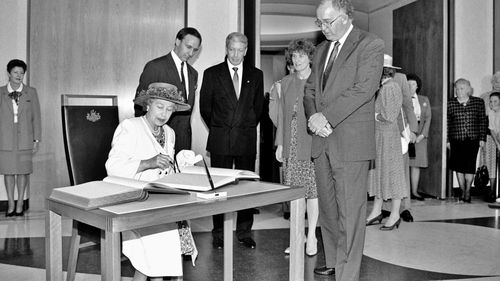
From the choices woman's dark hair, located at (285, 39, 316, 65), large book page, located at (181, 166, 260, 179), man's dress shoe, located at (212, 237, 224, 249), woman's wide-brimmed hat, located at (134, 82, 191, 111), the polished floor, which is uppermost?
woman's dark hair, located at (285, 39, 316, 65)

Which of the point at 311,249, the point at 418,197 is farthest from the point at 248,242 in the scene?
the point at 418,197

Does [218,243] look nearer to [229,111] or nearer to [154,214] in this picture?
[229,111]

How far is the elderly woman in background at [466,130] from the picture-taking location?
629cm

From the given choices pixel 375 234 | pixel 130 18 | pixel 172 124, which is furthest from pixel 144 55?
pixel 375 234

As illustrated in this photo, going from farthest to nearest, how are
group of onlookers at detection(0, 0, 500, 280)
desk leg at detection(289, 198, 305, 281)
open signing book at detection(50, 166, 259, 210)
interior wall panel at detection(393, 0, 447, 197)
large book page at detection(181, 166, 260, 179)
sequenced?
interior wall panel at detection(393, 0, 447, 197) → group of onlookers at detection(0, 0, 500, 280) → desk leg at detection(289, 198, 305, 281) → large book page at detection(181, 166, 260, 179) → open signing book at detection(50, 166, 259, 210)

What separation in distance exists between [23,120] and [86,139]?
9.39ft

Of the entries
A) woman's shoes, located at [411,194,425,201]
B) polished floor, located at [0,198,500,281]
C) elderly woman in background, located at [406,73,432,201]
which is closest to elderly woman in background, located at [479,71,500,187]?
elderly woman in background, located at [406,73,432,201]

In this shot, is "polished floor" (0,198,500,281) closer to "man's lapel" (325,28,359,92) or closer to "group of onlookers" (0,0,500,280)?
"group of onlookers" (0,0,500,280)

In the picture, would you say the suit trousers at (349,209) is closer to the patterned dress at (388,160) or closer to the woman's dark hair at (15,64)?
the patterned dress at (388,160)

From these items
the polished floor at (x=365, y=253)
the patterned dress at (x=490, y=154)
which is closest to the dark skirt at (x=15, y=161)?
the polished floor at (x=365, y=253)

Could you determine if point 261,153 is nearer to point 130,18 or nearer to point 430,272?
point 130,18

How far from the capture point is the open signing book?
A: 1732 mm

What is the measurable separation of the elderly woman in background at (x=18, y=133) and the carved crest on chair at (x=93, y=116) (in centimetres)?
266

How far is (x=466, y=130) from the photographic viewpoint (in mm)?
6332
